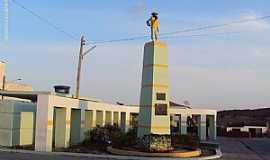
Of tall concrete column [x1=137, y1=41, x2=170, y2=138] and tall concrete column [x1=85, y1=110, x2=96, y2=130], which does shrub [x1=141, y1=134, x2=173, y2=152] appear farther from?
tall concrete column [x1=85, y1=110, x2=96, y2=130]

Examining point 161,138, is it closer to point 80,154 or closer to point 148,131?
point 148,131

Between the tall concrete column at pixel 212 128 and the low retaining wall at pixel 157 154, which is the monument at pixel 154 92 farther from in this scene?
the tall concrete column at pixel 212 128

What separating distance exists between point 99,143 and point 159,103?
7.16 m

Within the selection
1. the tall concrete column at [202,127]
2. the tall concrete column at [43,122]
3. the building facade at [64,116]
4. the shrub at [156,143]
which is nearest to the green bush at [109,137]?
the building facade at [64,116]

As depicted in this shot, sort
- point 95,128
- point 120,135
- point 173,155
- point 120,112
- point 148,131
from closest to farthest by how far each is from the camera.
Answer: point 173,155 → point 148,131 → point 120,135 → point 95,128 → point 120,112

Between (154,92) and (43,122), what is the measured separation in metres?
6.35

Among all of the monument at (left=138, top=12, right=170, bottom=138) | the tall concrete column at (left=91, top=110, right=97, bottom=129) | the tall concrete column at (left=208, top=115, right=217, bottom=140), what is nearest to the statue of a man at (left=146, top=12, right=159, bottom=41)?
the monument at (left=138, top=12, right=170, bottom=138)

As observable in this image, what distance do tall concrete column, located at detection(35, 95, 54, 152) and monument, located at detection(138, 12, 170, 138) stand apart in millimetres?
5099

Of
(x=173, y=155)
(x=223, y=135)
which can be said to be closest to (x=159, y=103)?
Result: (x=173, y=155)

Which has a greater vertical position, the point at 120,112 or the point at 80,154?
the point at 120,112

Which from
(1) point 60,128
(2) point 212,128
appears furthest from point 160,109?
(2) point 212,128

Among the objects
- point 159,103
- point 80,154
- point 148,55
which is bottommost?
point 80,154

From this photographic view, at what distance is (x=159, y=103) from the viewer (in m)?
28.5

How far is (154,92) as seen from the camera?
2834cm
